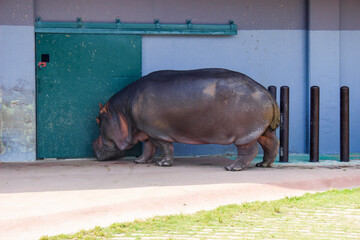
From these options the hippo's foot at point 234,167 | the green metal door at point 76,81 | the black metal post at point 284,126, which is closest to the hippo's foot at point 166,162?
the hippo's foot at point 234,167

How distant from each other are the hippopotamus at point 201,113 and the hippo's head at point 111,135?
0.03 metres

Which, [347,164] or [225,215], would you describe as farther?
[347,164]

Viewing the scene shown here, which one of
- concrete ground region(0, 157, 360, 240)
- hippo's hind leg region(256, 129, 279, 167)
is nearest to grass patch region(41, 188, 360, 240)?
concrete ground region(0, 157, 360, 240)

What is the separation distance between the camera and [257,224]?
16.4ft

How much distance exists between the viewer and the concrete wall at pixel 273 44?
9.32 m

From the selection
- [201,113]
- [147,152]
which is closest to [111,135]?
[147,152]

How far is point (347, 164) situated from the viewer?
8383 mm

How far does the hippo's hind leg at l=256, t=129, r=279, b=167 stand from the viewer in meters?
8.04

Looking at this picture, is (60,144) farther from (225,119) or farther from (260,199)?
(260,199)

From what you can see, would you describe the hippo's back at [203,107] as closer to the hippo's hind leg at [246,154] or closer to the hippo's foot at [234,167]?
the hippo's hind leg at [246,154]

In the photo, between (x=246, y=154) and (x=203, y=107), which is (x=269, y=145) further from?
(x=203, y=107)

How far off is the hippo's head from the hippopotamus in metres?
0.03

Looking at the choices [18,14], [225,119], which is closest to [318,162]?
[225,119]

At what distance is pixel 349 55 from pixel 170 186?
5043mm
